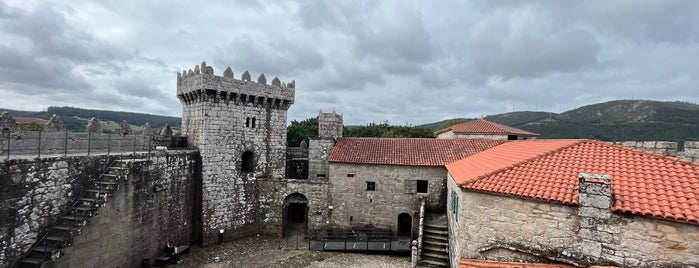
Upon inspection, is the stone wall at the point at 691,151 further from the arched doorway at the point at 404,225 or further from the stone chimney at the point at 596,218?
the arched doorway at the point at 404,225

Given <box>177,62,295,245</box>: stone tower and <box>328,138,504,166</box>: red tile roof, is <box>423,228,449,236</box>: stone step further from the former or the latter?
<box>177,62,295,245</box>: stone tower

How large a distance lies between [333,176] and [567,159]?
1267 centimetres

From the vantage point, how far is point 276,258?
1662cm

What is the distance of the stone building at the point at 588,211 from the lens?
677 centimetres

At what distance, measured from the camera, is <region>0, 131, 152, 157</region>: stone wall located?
11102 millimetres

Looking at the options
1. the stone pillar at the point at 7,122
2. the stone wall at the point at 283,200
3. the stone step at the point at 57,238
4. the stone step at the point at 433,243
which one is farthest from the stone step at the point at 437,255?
the stone pillar at the point at 7,122

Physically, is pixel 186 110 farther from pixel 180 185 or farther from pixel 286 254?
pixel 286 254

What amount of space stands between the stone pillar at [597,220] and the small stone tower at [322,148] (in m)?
15.1

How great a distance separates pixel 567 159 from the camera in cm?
1002

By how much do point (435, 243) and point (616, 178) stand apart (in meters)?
9.39

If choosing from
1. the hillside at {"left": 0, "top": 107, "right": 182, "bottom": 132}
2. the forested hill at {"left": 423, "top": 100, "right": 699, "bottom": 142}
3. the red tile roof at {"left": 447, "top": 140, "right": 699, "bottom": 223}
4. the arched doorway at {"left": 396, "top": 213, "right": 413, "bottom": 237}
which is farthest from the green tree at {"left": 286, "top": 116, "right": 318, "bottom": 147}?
the forested hill at {"left": 423, "top": 100, "right": 699, "bottom": 142}

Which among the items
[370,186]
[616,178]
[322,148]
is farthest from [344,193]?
[616,178]

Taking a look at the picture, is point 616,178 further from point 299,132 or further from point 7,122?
point 299,132

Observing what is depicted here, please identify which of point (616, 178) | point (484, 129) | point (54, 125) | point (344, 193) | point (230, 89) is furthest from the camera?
point (484, 129)
